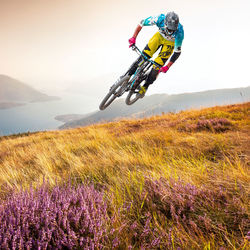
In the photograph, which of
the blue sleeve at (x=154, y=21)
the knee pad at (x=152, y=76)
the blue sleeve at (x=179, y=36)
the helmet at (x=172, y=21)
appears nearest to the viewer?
the helmet at (x=172, y=21)

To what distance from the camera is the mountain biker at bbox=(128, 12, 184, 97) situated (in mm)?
5406

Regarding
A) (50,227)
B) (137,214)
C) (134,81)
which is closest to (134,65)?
(134,81)

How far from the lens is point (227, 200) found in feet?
4.61

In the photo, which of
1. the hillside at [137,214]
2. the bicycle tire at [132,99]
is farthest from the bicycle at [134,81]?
the hillside at [137,214]

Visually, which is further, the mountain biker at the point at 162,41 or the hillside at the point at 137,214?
the mountain biker at the point at 162,41

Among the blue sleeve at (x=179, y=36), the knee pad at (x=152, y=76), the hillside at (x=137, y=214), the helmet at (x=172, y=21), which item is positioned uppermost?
the helmet at (x=172, y=21)

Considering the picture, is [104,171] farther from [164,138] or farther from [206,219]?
[164,138]

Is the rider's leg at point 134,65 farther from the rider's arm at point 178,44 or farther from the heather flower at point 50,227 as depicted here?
the heather flower at point 50,227

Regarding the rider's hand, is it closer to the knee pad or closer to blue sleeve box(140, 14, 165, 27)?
blue sleeve box(140, 14, 165, 27)

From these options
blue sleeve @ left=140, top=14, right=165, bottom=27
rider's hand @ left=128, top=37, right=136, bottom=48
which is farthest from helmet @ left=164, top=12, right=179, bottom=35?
rider's hand @ left=128, top=37, right=136, bottom=48

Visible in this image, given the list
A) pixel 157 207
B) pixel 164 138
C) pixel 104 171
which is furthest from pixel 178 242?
pixel 164 138

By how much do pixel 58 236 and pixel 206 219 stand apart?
3.58 ft

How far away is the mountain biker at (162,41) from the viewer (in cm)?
541

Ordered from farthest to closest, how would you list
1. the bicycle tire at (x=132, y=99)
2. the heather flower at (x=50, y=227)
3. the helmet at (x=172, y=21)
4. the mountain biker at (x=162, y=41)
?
the bicycle tire at (x=132, y=99) < the mountain biker at (x=162, y=41) < the helmet at (x=172, y=21) < the heather flower at (x=50, y=227)
